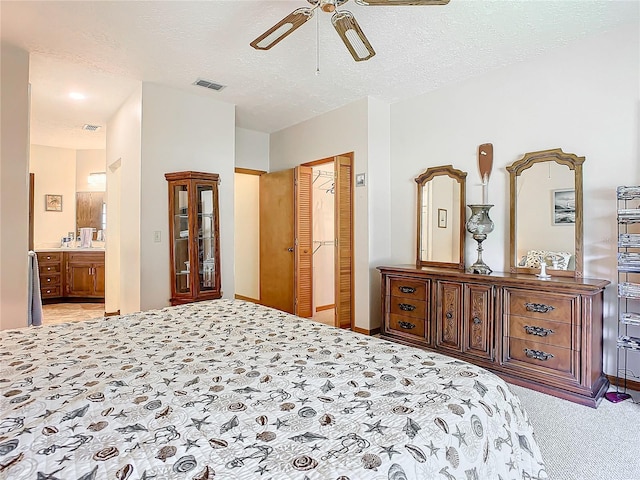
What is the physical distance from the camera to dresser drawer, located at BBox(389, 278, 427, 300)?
3461 mm

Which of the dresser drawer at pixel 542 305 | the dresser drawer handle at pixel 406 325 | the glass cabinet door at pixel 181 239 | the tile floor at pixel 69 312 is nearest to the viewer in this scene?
the dresser drawer at pixel 542 305

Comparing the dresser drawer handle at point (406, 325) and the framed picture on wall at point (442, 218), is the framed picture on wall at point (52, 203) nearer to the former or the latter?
the dresser drawer handle at point (406, 325)

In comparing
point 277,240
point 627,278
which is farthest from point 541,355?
point 277,240

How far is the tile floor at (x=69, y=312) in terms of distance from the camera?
5055 millimetres

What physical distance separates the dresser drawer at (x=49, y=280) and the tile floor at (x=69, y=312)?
1.13ft

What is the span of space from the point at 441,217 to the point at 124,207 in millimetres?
3521

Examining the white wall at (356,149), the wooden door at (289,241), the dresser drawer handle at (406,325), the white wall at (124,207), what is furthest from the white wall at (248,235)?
the dresser drawer handle at (406,325)

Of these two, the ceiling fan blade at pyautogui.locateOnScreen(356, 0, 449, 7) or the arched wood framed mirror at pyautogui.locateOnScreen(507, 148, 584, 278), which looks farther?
the arched wood framed mirror at pyautogui.locateOnScreen(507, 148, 584, 278)

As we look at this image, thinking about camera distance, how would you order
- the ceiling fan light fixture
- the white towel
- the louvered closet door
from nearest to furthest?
the ceiling fan light fixture
the white towel
the louvered closet door

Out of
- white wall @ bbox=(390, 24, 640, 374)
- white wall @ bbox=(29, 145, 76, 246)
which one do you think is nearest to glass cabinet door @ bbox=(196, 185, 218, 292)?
white wall @ bbox=(390, 24, 640, 374)

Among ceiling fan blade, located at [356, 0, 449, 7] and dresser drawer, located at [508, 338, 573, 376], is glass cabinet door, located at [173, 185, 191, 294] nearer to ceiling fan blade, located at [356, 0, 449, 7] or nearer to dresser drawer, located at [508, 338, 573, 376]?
ceiling fan blade, located at [356, 0, 449, 7]

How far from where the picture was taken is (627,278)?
276 cm

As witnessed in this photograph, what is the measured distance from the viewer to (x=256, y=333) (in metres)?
1.82

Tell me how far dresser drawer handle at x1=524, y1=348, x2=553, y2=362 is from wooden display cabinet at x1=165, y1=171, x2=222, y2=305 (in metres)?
2.87
